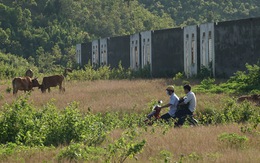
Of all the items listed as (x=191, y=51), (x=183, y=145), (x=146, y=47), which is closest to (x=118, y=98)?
(x=183, y=145)

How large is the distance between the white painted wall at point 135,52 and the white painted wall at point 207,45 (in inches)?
446

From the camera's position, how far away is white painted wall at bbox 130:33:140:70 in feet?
165

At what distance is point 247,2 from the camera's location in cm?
11744

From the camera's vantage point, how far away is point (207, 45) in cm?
3809

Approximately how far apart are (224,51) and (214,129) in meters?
19.7

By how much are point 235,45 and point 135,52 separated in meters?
16.7

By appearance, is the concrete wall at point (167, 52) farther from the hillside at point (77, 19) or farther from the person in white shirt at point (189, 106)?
the hillside at point (77, 19)

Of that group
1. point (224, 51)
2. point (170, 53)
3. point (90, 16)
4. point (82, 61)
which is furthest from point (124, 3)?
point (224, 51)

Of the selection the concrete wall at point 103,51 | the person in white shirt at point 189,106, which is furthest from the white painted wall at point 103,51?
the person in white shirt at point 189,106

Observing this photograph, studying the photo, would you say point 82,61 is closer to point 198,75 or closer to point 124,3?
point 198,75

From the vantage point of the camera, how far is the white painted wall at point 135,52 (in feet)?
165

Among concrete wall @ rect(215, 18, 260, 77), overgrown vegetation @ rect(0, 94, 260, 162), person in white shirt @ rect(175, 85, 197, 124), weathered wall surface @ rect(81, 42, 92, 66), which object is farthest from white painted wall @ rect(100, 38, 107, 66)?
overgrown vegetation @ rect(0, 94, 260, 162)

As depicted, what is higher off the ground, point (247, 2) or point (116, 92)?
point (247, 2)

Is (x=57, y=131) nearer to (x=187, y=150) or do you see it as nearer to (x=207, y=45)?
(x=187, y=150)
